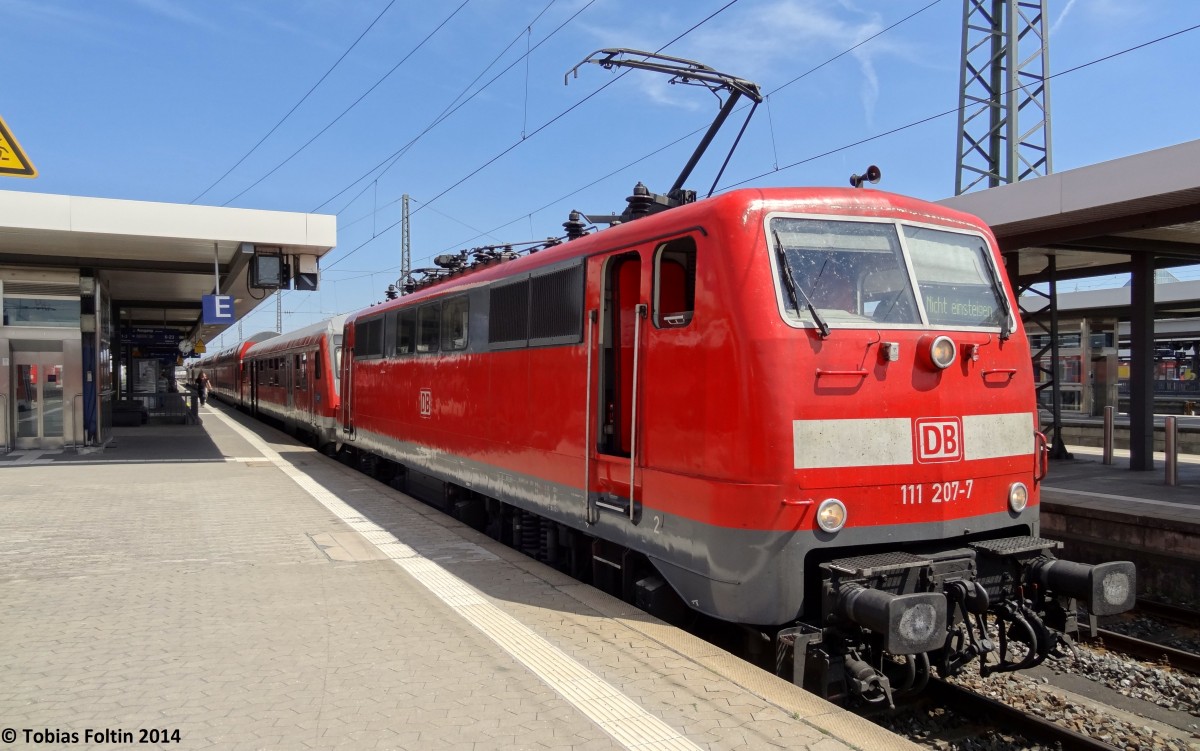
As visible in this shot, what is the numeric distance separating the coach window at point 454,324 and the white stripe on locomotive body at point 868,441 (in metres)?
4.80

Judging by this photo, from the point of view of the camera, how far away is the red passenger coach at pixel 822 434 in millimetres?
4660

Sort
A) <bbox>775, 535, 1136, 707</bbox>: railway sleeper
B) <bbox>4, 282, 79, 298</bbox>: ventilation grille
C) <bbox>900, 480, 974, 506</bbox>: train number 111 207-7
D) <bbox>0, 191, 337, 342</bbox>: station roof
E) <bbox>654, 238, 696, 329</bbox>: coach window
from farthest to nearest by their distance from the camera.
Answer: <bbox>4, 282, 79, 298</bbox>: ventilation grille
<bbox>0, 191, 337, 342</bbox>: station roof
<bbox>654, 238, 696, 329</bbox>: coach window
<bbox>900, 480, 974, 506</bbox>: train number 111 207-7
<bbox>775, 535, 1136, 707</bbox>: railway sleeper

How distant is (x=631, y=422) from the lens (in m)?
5.84

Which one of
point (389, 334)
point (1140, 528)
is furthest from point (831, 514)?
point (389, 334)

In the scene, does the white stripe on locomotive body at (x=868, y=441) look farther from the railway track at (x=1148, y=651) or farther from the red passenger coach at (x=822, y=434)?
the railway track at (x=1148, y=651)

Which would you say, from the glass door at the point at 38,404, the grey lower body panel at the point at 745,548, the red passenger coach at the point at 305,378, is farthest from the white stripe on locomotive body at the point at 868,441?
the glass door at the point at 38,404

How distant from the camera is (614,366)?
6.09m

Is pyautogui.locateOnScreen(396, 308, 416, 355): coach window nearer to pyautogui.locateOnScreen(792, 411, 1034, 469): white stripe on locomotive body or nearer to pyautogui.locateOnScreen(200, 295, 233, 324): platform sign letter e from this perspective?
pyautogui.locateOnScreen(200, 295, 233, 324): platform sign letter e

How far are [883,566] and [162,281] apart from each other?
70.7ft

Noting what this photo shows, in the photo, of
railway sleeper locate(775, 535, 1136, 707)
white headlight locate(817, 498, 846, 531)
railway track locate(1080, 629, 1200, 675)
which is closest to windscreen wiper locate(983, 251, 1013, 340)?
railway sleeper locate(775, 535, 1136, 707)

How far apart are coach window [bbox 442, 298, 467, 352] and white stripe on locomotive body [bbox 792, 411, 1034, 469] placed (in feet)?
15.8

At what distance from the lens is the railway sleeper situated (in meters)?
4.38

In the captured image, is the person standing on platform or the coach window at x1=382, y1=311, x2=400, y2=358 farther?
the person standing on platform

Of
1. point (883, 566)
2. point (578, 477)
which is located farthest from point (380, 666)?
point (883, 566)
